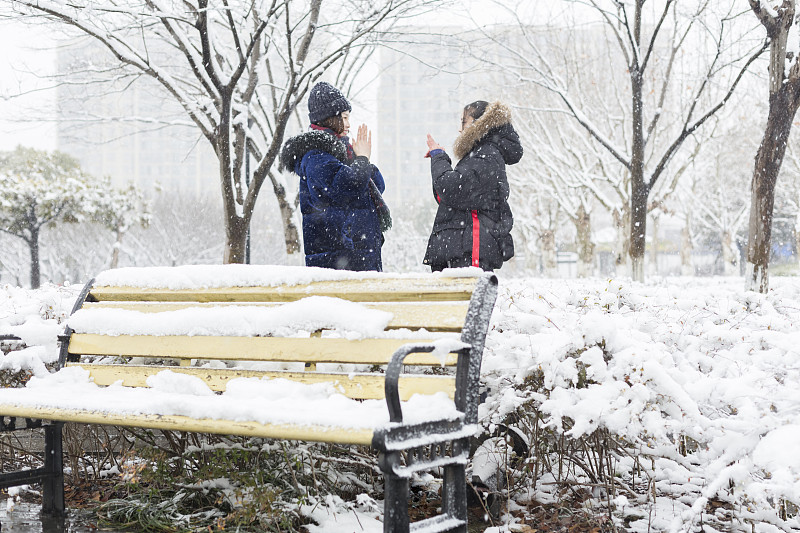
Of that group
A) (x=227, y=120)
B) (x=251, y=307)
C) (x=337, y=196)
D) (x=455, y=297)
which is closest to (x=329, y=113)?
(x=337, y=196)

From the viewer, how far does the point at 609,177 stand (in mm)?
19609

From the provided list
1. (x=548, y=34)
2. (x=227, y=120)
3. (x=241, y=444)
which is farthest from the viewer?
(x=548, y=34)

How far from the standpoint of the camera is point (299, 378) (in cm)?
309

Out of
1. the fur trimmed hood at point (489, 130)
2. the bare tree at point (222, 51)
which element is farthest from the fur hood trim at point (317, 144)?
the bare tree at point (222, 51)

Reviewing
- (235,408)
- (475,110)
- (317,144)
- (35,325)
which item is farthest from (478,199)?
(35,325)

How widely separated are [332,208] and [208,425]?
2.08 metres

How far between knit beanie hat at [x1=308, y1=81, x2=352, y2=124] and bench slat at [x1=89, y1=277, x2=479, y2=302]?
1.46 metres

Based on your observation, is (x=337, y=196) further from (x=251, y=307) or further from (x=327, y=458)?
(x=327, y=458)

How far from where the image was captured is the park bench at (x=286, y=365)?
2.45 metres

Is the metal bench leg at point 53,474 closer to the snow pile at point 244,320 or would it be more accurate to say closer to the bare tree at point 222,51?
the snow pile at point 244,320

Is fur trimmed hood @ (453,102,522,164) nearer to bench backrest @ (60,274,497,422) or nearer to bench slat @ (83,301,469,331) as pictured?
bench backrest @ (60,274,497,422)

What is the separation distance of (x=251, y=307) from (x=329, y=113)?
65.3 inches

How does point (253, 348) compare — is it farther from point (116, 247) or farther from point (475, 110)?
point (116, 247)

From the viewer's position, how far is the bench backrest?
278 centimetres
